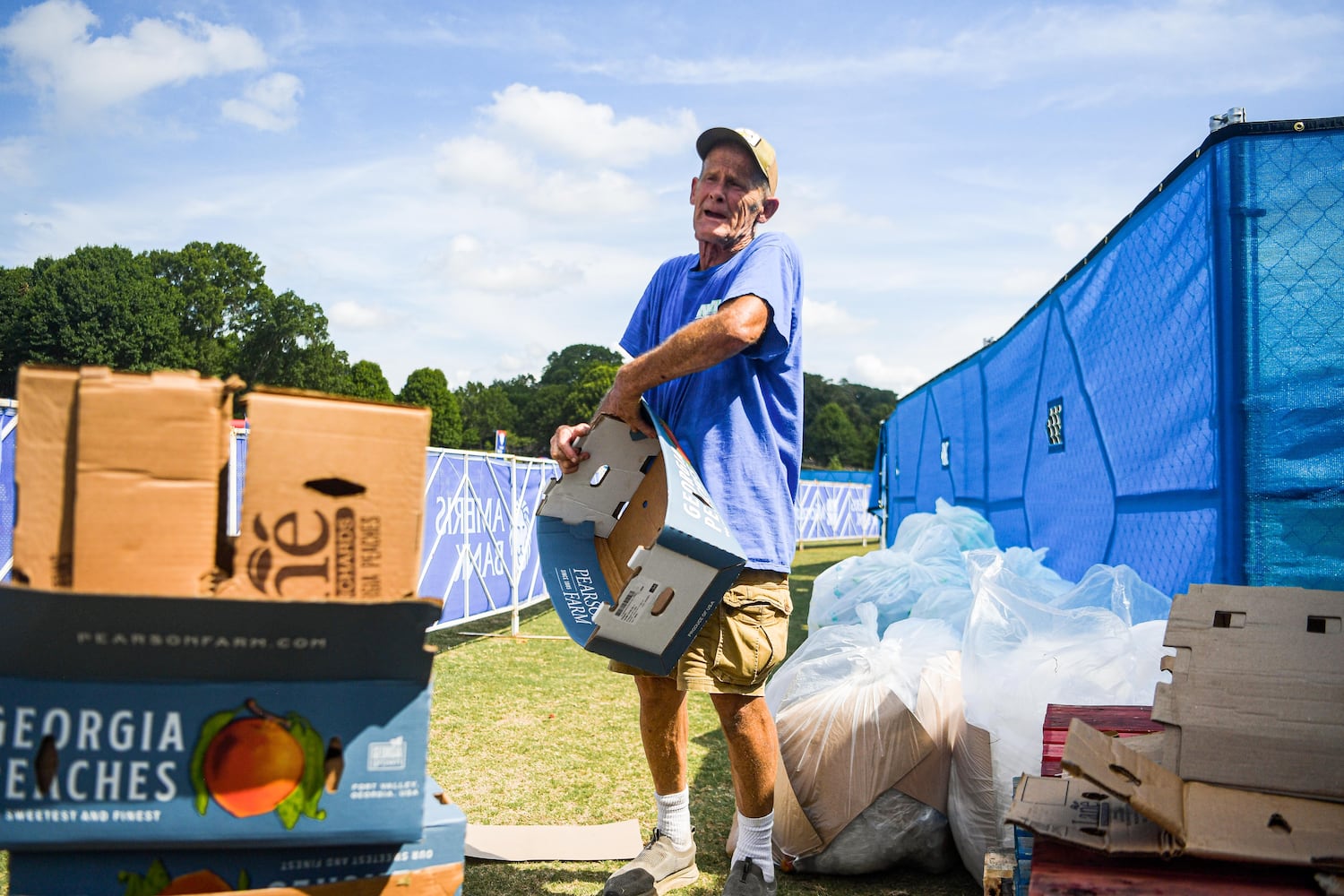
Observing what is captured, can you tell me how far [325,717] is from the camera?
127cm

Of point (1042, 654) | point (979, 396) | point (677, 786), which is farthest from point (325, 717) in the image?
point (979, 396)

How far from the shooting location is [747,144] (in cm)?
254

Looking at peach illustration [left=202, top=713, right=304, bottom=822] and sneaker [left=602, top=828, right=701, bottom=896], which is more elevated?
peach illustration [left=202, top=713, right=304, bottom=822]

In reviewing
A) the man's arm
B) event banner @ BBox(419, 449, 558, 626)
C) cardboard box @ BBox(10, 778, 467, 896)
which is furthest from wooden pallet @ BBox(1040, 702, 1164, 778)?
event banner @ BBox(419, 449, 558, 626)

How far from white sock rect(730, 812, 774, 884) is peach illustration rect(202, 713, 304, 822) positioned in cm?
146

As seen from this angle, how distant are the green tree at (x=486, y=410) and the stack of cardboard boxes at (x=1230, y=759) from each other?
76885 mm

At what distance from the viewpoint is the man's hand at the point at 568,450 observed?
2420 mm

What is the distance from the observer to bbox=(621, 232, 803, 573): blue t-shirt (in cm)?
236

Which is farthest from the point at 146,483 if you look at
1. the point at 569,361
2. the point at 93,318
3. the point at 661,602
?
the point at 569,361

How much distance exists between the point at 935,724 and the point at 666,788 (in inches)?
33.6

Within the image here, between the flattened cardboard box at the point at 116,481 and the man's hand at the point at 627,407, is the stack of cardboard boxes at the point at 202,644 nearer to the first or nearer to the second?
the flattened cardboard box at the point at 116,481

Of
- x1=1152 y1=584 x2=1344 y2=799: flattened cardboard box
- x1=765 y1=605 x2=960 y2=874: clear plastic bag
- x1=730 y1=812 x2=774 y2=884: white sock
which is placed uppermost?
x1=1152 y1=584 x2=1344 y2=799: flattened cardboard box

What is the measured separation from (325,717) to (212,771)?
6.1 inches

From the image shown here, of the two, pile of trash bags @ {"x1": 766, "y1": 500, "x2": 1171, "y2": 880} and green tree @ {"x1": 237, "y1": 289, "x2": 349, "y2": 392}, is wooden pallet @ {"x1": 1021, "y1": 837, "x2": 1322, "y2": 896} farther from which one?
green tree @ {"x1": 237, "y1": 289, "x2": 349, "y2": 392}
